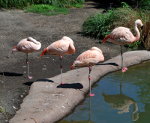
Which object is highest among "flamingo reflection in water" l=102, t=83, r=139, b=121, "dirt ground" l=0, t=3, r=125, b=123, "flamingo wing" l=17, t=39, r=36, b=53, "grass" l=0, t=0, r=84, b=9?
"flamingo wing" l=17, t=39, r=36, b=53

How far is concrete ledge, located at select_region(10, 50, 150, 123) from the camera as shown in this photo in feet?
18.7

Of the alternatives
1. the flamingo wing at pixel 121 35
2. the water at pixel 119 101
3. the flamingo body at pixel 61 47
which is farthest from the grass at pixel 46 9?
the flamingo body at pixel 61 47

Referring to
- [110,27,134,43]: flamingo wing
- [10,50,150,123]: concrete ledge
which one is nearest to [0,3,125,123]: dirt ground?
[10,50,150,123]: concrete ledge

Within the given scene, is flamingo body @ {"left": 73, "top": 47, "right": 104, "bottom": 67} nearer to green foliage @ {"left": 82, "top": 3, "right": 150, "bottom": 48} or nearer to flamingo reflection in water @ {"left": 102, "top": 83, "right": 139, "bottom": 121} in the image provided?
flamingo reflection in water @ {"left": 102, "top": 83, "right": 139, "bottom": 121}

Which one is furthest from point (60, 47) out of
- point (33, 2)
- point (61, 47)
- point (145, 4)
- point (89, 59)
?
point (33, 2)

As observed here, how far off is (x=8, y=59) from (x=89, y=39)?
9.51 feet

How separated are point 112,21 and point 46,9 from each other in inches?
173

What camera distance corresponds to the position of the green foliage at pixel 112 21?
408 inches

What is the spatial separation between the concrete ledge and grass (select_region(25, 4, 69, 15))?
636 centimetres

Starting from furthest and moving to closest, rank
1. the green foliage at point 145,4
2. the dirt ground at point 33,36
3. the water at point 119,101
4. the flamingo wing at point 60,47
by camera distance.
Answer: the green foliage at point 145,4
the flamingo wing at point 60,47
the dirt ground at point 33,36
the water at point 119,101

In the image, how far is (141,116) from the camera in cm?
621

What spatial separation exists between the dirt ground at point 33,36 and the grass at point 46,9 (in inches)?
13.8

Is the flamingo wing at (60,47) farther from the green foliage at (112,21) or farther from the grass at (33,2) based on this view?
the grass at (33,2)

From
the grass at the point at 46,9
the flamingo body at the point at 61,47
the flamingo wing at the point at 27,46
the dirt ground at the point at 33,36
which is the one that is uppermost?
the flamingo body at the point at 61,47
